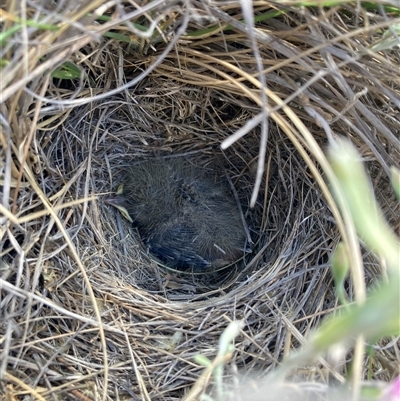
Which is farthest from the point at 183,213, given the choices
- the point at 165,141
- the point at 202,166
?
the point at 165,141


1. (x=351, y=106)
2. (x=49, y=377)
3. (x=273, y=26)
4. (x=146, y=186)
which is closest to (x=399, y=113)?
(x=351, y=106)

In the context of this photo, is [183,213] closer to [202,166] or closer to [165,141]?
[202,166]

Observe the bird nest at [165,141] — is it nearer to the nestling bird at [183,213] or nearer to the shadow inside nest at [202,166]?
the shadow inside nest at [202,166]

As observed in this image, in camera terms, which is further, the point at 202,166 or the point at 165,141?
the point at 202,166

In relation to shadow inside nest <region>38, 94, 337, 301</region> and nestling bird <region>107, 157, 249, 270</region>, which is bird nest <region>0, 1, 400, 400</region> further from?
nestling bird <region>107, 157, 249, 270</region>

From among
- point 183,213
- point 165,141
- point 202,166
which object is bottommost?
point 183,213

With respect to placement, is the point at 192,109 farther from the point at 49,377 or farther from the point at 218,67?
the point at 49,377

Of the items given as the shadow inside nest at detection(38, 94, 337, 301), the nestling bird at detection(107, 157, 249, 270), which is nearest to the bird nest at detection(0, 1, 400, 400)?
the shadow inside nest at detection(38, 94, 337, 301)
